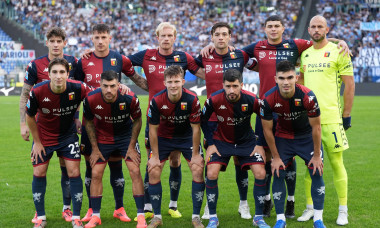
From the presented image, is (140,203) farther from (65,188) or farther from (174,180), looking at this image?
(65,188)

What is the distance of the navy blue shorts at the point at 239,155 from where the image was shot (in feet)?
19.2

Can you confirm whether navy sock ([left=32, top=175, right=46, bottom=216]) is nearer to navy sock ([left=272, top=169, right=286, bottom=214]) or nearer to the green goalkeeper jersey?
navy sock ([left=272, top=169, right=286, bottom=214])

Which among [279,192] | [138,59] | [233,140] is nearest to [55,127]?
[138,59]

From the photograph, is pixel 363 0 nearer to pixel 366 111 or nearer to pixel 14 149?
pixel 366 111

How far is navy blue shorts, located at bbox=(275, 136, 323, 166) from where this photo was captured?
18.8 feet

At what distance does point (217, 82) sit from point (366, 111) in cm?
1421

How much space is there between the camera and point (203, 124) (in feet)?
19.8

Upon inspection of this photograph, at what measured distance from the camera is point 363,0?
34.8 meters

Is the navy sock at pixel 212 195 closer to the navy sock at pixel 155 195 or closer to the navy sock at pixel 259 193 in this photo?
the navy sock at pixel 259 193

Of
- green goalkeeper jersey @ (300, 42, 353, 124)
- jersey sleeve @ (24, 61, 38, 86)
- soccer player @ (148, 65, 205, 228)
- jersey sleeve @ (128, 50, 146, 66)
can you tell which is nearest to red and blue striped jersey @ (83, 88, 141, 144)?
soccer player @ (148, 65, 205, 228)

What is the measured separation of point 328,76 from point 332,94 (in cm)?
22

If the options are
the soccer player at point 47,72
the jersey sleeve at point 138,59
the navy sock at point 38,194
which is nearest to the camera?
the navy sock at point 38,194

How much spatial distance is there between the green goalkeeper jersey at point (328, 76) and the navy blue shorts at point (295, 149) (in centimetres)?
39

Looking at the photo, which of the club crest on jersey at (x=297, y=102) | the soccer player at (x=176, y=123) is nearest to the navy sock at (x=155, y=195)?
the soccer player at (x=176, y=123)
